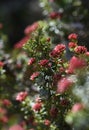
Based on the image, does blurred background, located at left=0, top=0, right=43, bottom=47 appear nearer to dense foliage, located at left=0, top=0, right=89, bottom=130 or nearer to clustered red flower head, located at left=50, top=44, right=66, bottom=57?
dense foliage, located at left=0, top=0, right=89, bottom=130

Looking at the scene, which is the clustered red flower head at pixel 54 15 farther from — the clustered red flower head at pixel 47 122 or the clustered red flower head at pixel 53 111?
the clustered red flower head at pixel 53 111

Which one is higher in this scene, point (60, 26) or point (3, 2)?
point (3, 2)

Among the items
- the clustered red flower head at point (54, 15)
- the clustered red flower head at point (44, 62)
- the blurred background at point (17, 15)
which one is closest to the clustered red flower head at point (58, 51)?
the clustered red flower head at point (44, 62)

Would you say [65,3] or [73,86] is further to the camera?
[65,3]

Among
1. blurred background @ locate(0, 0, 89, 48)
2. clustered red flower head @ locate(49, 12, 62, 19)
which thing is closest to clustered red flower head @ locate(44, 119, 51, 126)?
clustered red flower head @ locate(49, 12, 62, 19)

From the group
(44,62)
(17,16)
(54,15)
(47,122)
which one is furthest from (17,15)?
(44,62)

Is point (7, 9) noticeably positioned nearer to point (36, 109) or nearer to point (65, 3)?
point (65, 3)

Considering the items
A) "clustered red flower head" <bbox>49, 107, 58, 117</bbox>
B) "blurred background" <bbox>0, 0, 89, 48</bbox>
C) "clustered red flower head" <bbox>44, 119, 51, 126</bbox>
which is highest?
"blurred background" <bbox>0, 0, 89, 48</bbox>

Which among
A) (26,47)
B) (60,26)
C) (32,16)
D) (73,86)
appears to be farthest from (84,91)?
(32,16)
